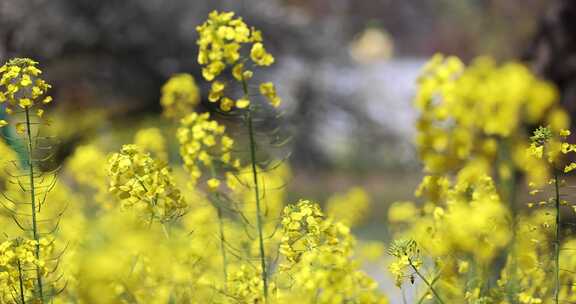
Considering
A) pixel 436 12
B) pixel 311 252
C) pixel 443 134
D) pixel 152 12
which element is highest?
pixel 436 12

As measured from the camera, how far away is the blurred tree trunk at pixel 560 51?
20.4 ft

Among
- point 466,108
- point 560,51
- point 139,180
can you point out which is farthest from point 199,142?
point 560,51

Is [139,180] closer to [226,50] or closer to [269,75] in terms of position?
[226,50]

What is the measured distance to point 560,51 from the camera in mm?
6227

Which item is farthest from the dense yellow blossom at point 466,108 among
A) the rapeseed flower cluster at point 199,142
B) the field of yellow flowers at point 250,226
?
the rapeseed flower cluster at point 199,142

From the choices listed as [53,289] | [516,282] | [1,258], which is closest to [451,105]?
[516,282]

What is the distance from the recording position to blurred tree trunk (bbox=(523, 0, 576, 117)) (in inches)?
245

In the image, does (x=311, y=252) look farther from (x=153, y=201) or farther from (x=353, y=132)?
(x=353, y=132)

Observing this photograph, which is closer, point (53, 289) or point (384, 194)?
point (53, 289)

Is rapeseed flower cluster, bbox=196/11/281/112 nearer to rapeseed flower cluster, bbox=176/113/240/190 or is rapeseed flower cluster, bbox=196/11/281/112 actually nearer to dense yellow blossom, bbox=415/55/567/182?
rapeseed flower cluster, bbox=176/113/240/190

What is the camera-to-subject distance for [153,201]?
2434mm

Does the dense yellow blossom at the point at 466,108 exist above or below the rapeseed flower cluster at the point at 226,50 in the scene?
above

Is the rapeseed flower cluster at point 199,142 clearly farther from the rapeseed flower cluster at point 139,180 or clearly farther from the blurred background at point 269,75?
the blurred background at point 269,75

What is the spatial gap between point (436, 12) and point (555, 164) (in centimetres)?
1778
